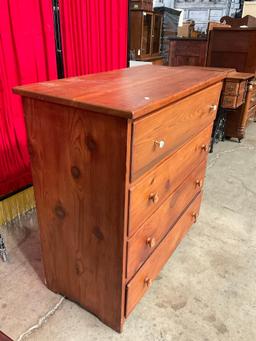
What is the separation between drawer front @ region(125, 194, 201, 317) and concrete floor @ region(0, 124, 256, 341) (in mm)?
110

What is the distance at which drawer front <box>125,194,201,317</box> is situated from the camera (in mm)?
1144

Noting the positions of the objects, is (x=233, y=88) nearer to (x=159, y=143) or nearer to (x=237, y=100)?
(x=237, y=100)

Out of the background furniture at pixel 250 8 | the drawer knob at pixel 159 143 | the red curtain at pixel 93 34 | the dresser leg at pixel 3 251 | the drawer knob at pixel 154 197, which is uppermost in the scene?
the background furniture at pixel 250 8

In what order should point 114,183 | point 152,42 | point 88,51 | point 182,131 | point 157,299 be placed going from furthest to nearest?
point 152,42 → point 88,51 → point 157,299 → point 182,131 → point 114,183

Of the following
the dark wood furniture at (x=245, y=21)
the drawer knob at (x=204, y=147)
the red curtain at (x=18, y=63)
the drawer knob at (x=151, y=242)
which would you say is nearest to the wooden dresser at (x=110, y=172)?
the drawer knob at (x=151, y=242)

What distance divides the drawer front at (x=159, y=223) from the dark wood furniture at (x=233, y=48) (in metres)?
2.05

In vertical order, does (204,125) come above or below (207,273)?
above

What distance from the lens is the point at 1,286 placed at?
138 cm

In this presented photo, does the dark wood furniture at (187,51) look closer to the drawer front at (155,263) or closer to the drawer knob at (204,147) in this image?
the drawer knob at (204,147)

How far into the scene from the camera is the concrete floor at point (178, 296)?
119cm

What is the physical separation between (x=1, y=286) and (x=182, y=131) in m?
1.12

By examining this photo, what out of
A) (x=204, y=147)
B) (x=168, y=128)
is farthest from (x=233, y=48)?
(x=168, y=128)

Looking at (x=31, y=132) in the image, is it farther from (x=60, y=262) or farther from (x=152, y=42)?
(x=152, y=42)

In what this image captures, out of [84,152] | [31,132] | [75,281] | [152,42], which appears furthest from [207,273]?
[152,42]
